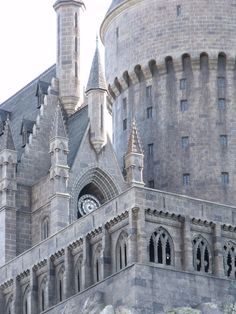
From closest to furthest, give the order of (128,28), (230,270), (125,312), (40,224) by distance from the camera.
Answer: (125,312) < (230,270) < (40,224) < (128,28)

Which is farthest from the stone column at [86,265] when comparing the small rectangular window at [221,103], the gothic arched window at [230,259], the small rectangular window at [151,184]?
the small rectangular window at [221,103]

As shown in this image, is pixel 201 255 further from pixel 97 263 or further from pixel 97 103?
pixel 97 103

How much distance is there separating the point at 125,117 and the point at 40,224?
11.0 m

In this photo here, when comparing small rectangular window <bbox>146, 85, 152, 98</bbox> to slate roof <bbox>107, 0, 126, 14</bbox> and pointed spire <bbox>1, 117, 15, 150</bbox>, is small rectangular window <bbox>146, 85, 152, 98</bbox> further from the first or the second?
pointed spire <bbox>1, 117, 15, 150</bbox>

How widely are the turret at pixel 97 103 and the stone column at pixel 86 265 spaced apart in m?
13.1

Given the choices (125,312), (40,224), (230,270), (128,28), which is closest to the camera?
(125,312)

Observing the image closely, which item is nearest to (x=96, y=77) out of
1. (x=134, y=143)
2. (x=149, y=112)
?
(x=134, y=143)

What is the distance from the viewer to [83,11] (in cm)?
10294

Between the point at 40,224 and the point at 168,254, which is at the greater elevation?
the point at 40,224

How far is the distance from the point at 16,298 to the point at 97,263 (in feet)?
24.8

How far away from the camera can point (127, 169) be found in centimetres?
9462

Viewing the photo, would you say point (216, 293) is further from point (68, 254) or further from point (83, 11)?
point (83, 11)

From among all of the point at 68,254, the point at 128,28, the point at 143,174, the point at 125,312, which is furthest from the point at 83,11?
the point at 125,312

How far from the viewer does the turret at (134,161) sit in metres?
93.3
